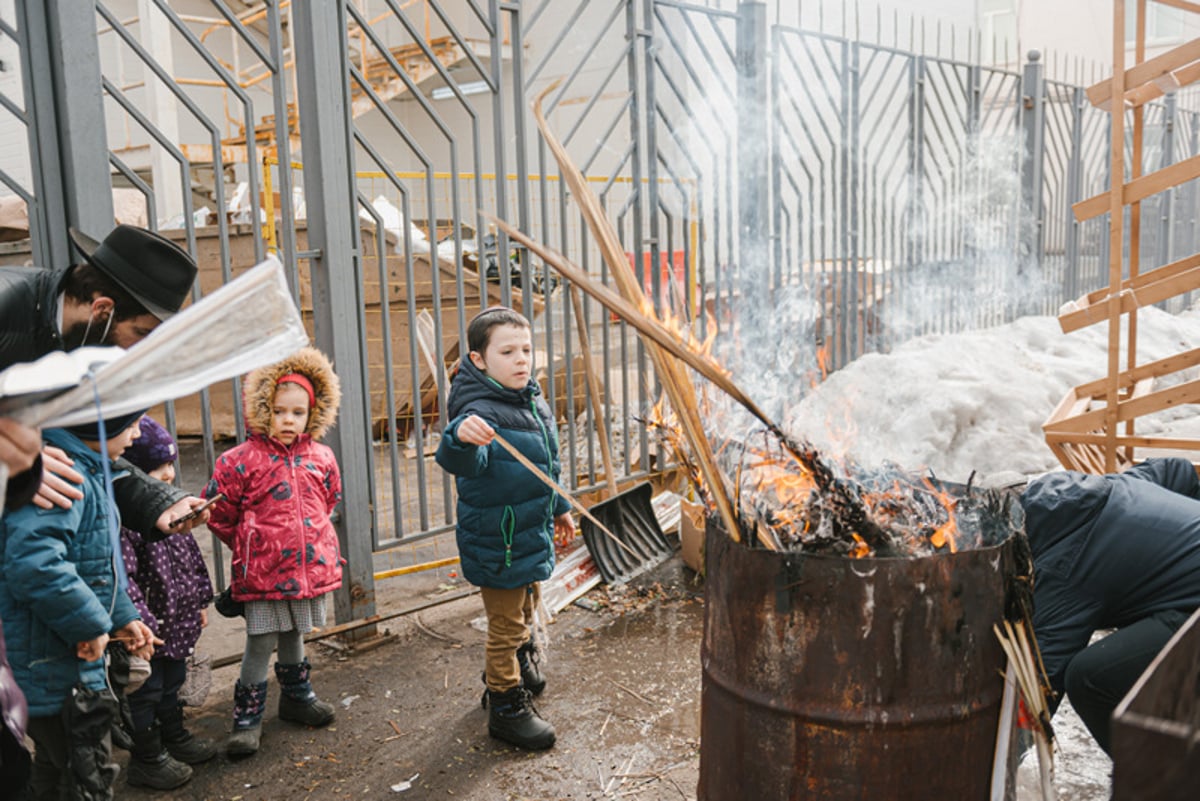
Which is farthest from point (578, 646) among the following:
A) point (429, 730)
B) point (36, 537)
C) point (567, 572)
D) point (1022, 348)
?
point (1022, 348)

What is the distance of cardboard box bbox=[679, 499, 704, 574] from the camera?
5.61m

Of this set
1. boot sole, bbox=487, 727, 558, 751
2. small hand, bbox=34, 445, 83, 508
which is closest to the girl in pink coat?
boot sole, bbox=487, 727, 558, 751

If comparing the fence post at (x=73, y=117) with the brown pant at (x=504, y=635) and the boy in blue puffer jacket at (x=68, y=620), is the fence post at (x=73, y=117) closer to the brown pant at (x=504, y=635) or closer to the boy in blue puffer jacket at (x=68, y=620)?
the boy in blue puffer jacket at (x=68, y=620)

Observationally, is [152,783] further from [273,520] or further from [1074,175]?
[1074,175]

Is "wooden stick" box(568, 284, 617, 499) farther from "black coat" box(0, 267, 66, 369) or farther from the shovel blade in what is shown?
"black coat" box(0, 267, 66, 369)

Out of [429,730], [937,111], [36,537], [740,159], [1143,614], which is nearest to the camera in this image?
[36,537]

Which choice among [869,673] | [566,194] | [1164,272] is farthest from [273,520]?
[1164,272]

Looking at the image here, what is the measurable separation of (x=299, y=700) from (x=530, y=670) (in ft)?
3.28

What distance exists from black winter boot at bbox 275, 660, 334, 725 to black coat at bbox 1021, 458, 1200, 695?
280 cm

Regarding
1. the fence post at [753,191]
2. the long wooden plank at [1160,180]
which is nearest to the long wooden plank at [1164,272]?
the long wooden plank at [1160,180]

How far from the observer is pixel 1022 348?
30.3 ft

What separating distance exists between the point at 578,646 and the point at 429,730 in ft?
3.41

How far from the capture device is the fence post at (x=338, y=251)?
436 centimetres

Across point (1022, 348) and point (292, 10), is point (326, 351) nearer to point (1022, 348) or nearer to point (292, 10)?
point (292, 10)
